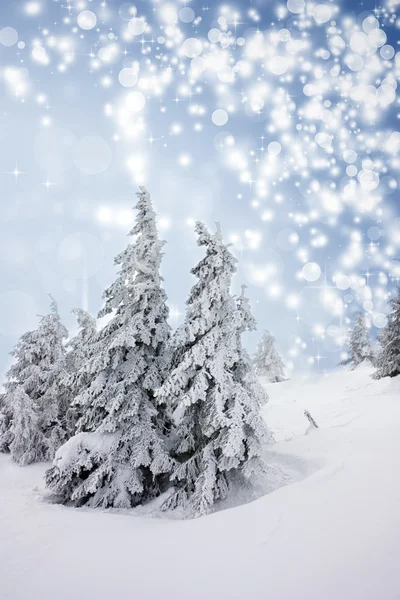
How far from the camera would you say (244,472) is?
408 inches

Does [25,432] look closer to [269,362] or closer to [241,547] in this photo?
[241,547]

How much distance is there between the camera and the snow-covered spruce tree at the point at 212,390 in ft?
34.3

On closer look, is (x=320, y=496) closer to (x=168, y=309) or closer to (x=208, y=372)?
(x=208, y=372)

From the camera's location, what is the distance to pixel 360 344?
41219 mm

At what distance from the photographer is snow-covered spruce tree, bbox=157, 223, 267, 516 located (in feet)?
34.3

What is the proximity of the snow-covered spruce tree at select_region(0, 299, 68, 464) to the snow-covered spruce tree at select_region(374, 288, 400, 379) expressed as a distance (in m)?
22.0

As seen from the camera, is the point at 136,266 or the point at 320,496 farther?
the point at 136,266

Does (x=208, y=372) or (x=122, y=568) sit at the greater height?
(x=208, y=372)

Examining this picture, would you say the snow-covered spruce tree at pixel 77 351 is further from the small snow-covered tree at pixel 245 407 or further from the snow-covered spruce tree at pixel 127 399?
the small snow-covered tree at pixel 245 407

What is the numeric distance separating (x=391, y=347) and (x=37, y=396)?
80.5ft

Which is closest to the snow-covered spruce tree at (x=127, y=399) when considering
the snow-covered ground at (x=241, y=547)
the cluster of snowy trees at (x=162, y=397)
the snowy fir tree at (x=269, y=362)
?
the cluster of snowy trees at (x=162, y=397)

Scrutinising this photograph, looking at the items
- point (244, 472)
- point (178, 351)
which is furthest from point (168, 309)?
point (244, 472)

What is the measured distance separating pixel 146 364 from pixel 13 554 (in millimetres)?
7092

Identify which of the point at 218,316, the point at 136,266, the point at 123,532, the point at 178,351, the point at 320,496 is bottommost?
the point at 123,532
